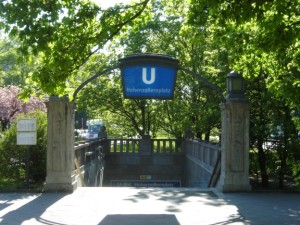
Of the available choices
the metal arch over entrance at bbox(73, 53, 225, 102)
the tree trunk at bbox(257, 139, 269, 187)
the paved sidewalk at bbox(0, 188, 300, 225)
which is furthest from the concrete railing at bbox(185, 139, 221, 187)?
the paved sidewalk at bbox(0, 188, 300, 225)

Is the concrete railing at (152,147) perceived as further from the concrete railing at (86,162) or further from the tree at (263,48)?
the tree at (263,48)

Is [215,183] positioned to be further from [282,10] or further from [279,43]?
[282,10]

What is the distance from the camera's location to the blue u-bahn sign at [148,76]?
13.3 meters

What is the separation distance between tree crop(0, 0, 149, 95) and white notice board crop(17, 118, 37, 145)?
300cm

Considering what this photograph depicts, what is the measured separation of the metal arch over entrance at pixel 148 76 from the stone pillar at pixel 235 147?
0.62m

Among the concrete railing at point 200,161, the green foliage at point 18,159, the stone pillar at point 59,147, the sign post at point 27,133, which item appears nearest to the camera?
the stone pillar at point 59,147

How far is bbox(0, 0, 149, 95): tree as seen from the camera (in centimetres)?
862

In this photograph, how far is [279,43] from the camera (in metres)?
10.1

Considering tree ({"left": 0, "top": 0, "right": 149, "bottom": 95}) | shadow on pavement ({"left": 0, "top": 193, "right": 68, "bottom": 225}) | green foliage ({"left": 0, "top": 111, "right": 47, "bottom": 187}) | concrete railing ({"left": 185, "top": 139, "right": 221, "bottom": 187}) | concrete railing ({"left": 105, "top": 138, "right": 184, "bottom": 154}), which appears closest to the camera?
tree ({"left": 0, "top": 0, "right": 149, "bottom": 95})

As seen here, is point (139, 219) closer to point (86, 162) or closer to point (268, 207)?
point (268, 207)

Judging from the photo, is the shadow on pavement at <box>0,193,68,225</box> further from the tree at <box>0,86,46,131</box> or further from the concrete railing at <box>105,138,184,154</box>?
the tree at <box>0,86,46,131</box>

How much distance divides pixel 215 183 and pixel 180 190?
174 centimetres

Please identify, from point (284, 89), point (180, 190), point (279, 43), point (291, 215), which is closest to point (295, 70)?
point (279, 43)

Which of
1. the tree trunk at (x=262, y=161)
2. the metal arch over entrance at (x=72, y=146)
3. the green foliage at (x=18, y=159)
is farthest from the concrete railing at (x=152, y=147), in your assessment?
the metal arch over entrance at (x=72, y=146)
